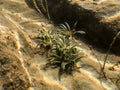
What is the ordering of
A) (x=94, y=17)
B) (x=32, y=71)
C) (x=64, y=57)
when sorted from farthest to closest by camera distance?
1. (x=94, y=17)
2. (x=64, y=57)
3. (x=32, y=71)

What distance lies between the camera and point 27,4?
5922 mm

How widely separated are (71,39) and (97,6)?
841mm

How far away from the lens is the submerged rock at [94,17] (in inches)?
177

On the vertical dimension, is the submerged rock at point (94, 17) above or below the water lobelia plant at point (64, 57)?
above

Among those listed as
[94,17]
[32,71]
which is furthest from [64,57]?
[94,17]

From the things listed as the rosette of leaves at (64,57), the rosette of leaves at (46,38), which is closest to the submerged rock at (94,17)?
the rosette of leaves at (46,38)

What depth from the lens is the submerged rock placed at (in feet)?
14.8

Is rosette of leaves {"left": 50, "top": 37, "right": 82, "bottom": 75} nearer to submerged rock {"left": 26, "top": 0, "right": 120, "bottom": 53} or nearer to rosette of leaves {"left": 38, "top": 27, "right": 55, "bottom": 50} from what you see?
rosette of leaves {"left": 38, "top": 27, "right": 55, "bottom": 50}

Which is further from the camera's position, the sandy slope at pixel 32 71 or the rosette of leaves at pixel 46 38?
the rosette of leaves at pixel 46 38

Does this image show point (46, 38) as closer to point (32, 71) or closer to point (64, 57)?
point (64, 57)

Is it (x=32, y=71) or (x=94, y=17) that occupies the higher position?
(x=94, y=17)

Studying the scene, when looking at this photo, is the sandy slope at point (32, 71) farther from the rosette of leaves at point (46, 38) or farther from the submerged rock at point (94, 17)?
the submerged rock at point (94, 17)

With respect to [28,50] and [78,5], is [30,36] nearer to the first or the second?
[28,50]

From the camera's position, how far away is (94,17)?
4.75 meters
